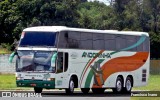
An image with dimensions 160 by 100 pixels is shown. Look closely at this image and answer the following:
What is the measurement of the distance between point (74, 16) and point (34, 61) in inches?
1413

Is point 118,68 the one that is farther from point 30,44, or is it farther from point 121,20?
point 121,20

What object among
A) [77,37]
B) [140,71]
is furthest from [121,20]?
[77,37]

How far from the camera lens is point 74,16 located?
6444 centimetres

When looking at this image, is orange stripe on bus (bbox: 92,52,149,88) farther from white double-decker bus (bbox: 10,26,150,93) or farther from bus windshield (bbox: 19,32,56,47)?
bus windshield (bbox: 19,32,56,47)

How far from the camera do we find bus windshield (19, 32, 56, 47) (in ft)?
94.9

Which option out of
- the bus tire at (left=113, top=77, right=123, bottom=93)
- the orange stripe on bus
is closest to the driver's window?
the orange stripe on bus

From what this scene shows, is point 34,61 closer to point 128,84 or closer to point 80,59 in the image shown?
point 80,59

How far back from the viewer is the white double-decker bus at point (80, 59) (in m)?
28.8

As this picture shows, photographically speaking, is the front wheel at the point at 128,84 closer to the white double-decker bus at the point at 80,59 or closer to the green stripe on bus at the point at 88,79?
the white double-decker bus at the point at 80,59

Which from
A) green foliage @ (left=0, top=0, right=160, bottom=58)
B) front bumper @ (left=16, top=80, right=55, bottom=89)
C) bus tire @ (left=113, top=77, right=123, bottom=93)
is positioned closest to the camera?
front bumper @ (left=16, top=80, right=55, bottom=89)

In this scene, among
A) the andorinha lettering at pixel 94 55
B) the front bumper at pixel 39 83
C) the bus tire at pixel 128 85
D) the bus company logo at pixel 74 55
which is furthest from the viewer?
the bus tire at pixel 128 85

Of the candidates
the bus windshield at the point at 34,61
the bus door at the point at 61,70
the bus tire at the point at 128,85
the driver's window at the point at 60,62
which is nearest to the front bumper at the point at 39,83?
the bus door at the point at 61,70

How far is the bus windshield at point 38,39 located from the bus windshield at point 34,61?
45 centimetres

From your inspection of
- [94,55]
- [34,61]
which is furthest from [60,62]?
[94,55]
